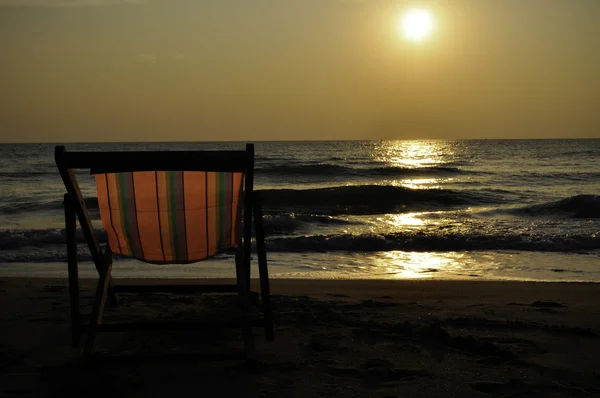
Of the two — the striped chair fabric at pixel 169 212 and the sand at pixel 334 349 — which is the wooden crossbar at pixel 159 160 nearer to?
the striped chair fabric at pixel 169 212

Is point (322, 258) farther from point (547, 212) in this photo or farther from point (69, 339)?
point (547, 212)

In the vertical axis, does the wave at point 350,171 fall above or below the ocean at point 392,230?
below

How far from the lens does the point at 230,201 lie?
12.0ft

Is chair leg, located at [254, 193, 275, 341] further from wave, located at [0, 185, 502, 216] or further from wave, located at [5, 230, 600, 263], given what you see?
wave, located at [0, 185, 502, 216]

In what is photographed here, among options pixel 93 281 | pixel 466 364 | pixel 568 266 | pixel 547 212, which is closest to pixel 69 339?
pixel 466 364

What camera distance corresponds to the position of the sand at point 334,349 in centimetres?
319

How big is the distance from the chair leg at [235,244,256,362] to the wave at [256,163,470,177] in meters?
26.8

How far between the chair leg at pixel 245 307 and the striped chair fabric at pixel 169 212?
0.56 feet

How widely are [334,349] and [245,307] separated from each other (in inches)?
24.9

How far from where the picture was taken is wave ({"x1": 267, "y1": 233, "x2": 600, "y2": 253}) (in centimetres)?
1033

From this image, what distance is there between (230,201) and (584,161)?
40.9 m

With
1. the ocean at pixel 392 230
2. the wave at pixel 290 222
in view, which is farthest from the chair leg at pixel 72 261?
the wave at pixel 290 222

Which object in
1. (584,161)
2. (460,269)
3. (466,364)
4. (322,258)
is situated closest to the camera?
(466,364)


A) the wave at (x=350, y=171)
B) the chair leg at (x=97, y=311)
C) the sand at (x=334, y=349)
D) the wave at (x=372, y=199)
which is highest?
the chair leg at (x=97, y=311)
